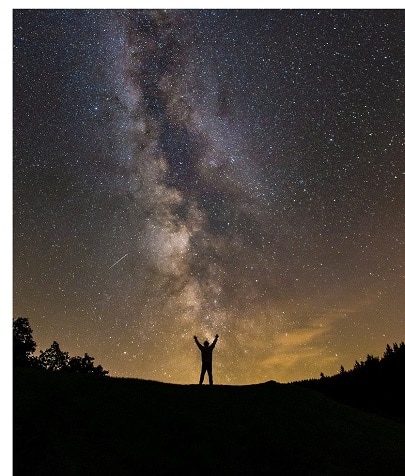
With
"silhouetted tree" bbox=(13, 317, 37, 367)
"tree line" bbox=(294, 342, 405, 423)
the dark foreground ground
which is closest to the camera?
the dark foreground ground

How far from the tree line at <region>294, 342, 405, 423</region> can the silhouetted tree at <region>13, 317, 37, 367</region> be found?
77.8ft

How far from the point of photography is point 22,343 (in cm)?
4225

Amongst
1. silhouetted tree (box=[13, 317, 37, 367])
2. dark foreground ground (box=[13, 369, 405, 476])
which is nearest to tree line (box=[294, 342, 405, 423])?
dark foreground ground (box=[13, 369, 405, 476])

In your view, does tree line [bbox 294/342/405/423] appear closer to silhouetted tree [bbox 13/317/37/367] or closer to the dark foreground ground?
the dark foreground ground

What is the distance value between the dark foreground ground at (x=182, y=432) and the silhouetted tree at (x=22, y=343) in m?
27.6

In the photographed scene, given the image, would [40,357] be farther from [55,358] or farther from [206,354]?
[206,354]

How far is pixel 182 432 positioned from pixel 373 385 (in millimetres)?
22296

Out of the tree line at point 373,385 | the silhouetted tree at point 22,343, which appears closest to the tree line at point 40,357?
the silhouetted tree at point 22,343

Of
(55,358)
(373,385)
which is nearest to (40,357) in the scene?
(55,358)

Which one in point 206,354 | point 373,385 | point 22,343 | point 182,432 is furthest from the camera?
point 22,343

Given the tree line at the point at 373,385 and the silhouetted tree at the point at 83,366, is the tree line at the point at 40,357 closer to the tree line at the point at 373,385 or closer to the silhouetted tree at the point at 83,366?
the silhouetted tree at the point at 83,366

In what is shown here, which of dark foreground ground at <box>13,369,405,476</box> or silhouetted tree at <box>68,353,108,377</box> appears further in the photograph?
silhouetted tree at <box>68,353,108,377</box>

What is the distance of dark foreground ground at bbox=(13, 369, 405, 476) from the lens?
35.9ft

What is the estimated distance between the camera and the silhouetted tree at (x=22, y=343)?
41.7 m
